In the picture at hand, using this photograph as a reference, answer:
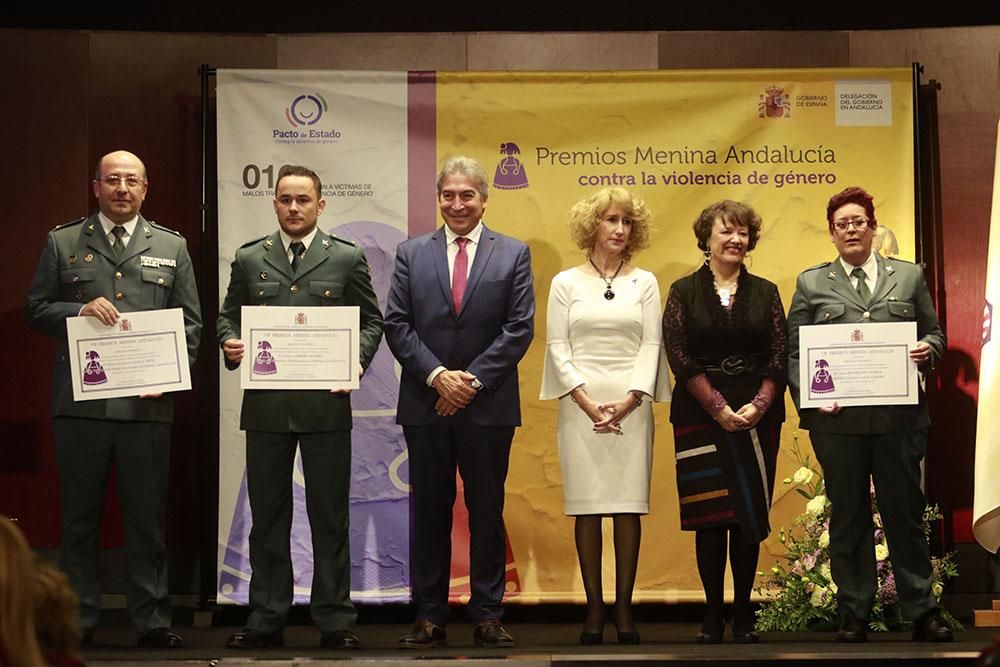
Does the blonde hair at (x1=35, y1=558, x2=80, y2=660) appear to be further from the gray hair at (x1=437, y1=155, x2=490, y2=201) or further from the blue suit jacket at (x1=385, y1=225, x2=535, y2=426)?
the gray hair at (x1=437, y1=155, x2=490, y2=201)

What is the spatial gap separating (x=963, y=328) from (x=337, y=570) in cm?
329

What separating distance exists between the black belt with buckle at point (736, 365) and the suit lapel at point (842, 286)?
45cm

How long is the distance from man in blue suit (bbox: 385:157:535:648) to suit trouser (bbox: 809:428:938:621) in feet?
4.12

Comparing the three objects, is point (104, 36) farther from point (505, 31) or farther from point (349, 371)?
point (349, 371)

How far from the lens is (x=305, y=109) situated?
20.3 ft

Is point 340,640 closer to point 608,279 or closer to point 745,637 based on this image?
point 745,637

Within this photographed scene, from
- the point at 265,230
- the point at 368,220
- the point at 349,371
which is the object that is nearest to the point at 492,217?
the point at 368,220

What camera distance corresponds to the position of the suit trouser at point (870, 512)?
4.98 metres

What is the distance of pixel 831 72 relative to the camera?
620cm

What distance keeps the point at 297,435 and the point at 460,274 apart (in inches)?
34.6

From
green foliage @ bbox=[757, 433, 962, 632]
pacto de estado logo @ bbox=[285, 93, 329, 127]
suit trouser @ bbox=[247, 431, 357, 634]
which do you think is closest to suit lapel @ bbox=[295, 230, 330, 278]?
suit trouser @ bbox=[247, 431, 357, 634]

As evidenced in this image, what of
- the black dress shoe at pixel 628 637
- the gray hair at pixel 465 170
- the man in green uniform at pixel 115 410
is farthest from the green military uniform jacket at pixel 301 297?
the black dress shoe at pixel 628 637

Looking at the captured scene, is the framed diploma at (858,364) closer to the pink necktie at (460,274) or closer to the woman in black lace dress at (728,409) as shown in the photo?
the woman in black lace dress at (728,409)

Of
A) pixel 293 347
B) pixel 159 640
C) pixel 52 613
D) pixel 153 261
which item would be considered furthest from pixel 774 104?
pixel 52 613
